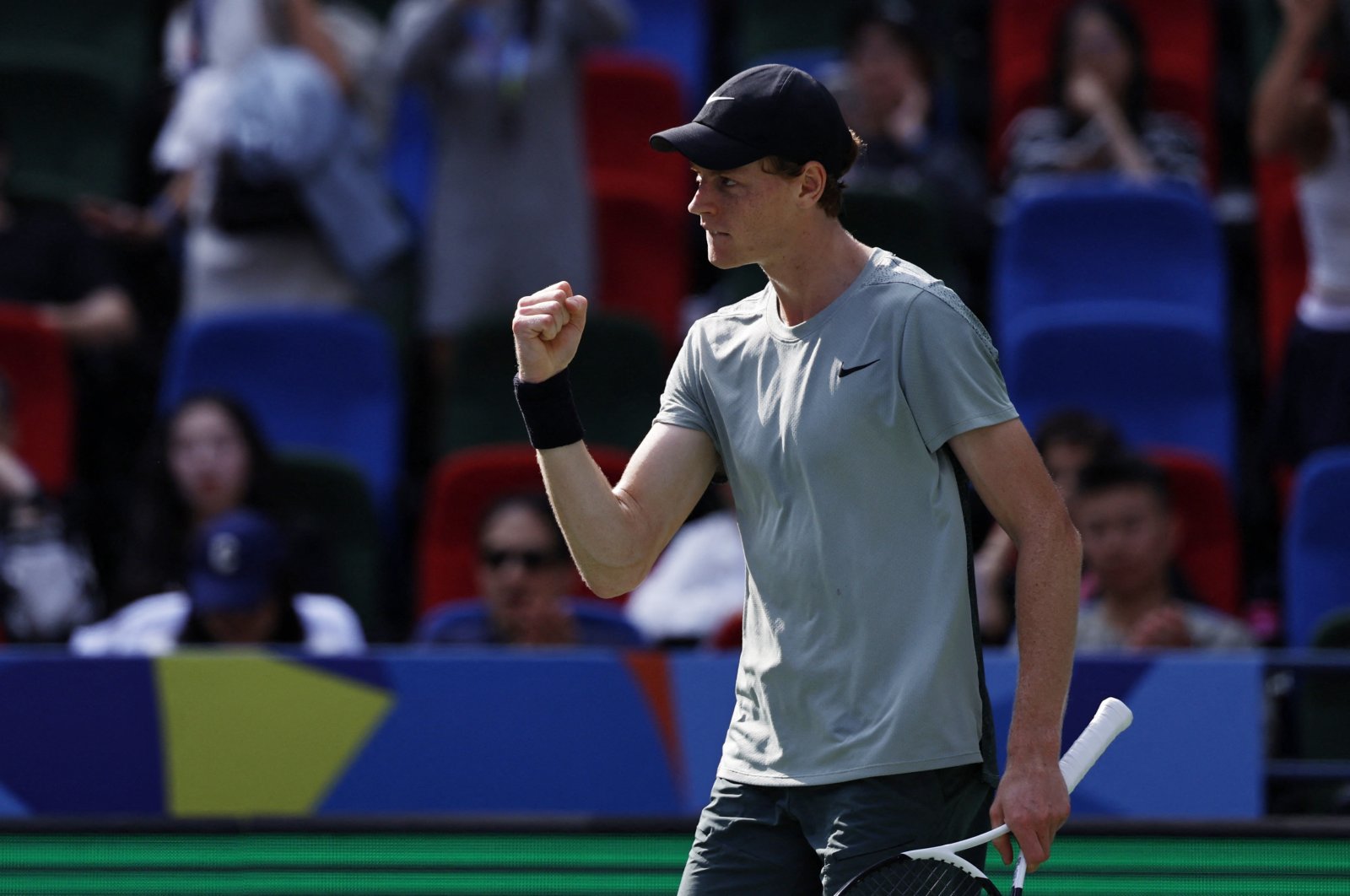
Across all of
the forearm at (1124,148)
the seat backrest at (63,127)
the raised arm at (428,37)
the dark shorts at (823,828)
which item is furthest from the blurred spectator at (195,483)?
the dark shorts at (823,828)

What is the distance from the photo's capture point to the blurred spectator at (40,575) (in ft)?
18.8

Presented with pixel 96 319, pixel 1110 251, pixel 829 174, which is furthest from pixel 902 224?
pixel 829 174

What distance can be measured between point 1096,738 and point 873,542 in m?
0.39

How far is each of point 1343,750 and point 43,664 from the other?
9.57 ft

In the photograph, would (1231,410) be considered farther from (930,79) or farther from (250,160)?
(250,160)

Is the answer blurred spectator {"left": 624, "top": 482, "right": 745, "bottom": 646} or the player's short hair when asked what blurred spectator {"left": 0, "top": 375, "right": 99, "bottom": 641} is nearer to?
blurred spectator {"left": 624, "top": 482, "right": 745, "bottom": 646}

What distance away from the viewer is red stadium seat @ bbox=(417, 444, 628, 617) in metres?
6.24

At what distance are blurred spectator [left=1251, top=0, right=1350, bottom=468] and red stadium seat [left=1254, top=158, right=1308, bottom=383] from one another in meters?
0.71

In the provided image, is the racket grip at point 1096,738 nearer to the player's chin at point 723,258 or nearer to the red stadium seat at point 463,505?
the player's chin at point 723,258

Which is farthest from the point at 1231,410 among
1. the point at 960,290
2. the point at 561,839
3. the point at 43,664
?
the point at 43,664

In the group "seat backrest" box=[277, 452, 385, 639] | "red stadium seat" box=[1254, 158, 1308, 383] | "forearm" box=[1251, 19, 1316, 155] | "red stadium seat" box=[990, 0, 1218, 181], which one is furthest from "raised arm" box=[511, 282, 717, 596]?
"red stadium seat" box=[990, 0, 1218, 181]

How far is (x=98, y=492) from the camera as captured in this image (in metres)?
6.98

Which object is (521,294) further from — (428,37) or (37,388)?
(37,388)

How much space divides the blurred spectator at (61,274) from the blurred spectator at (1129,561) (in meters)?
3.53
